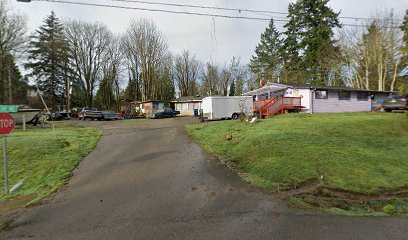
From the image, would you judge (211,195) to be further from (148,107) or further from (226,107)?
(148,107)

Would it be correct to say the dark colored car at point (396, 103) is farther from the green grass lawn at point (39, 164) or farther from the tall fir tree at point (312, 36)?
the green grass lawn at point (39, 164)

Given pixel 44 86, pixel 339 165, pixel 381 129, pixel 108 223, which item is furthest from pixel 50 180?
pixel 44 86

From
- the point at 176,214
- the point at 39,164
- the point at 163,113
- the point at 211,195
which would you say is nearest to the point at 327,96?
the point at 163,113

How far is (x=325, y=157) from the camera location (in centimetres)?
718

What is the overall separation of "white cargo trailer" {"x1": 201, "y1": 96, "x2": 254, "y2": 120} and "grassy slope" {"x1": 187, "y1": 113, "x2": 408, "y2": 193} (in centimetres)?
1167

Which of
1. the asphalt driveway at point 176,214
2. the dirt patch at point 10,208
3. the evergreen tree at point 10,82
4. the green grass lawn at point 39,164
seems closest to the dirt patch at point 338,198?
the asphalt driveway at point 176,214

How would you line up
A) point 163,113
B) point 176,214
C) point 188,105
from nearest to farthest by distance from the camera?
1. point 176,214
2. point 163,113
3. point 188,105

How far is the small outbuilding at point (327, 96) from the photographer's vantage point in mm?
22641

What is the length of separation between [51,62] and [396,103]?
54.2m

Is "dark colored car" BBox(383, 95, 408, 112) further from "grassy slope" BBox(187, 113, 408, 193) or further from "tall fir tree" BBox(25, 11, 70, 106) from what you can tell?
"tall fir tree" BBox(25, 11, 70, 106)

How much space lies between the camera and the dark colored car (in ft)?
66.2

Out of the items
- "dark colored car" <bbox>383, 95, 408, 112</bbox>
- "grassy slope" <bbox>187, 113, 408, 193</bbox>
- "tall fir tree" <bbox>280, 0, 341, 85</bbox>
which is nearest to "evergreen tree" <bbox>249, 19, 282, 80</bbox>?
"tall fir tree" <bbox>280, 0, 341, 85</bbox>

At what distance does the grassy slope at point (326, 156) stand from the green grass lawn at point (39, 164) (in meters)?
5.82

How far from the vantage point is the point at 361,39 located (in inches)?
1234
